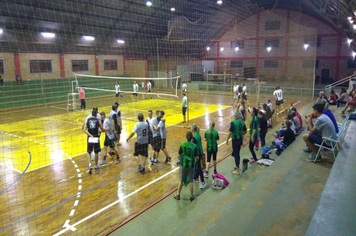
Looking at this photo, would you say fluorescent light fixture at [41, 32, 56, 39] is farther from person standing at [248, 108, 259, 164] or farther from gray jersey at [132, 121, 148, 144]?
person standing at [248, 108, 259, 164]

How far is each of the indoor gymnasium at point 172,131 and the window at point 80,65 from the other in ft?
0.29

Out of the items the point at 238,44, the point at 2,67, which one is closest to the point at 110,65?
the point at 2,67

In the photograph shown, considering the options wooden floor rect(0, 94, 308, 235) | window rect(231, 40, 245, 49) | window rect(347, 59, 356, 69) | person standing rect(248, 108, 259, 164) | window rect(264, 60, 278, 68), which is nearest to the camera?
wooden floor rect(0, 94, 308, 235)

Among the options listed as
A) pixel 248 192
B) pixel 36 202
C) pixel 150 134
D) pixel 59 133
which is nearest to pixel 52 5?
pixel 59 133

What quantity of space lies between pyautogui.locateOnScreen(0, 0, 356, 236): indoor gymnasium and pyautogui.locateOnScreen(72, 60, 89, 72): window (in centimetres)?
9

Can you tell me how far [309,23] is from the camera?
2583 centimetres

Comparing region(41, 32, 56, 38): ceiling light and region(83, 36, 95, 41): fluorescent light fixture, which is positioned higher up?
region(83, 36, 95, 41): fluorescent light fixture

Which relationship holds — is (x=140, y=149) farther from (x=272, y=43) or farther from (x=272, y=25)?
(x=272, y=25)

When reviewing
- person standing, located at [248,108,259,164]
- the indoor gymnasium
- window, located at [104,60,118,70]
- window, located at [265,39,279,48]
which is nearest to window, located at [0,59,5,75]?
the indoor gymnasium

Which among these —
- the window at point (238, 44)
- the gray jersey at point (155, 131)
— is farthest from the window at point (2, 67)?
the window at point (238, 44)

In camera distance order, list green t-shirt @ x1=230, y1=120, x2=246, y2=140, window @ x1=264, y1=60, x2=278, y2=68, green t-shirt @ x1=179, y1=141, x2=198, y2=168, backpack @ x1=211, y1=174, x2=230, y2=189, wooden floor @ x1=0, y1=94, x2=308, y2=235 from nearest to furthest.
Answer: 1. wooden floor @ x1=0, y1=94, x2=308, y2=235
2. green t-shirt @ x1=179, y1=141, x2=198, y2=168
3. backpack @ x1=211, y1=174, x2=230, y2=189
4. green t-shirt @ x1=230, y1=120, x2=246, y2=140
5. window @ x1=264, y1=60, x2=278, y2=68

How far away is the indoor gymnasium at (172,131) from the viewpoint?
466 cm

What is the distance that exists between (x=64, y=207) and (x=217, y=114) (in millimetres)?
10998

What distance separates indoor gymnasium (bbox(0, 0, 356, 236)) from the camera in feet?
15.3
